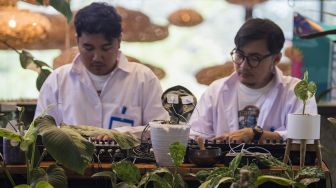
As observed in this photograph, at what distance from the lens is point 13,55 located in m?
4.19

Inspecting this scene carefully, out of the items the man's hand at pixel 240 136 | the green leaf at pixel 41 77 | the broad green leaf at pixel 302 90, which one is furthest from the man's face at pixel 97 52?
the broad green leaf at pixel 302 90

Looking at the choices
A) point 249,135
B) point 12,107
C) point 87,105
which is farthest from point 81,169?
point 12,107

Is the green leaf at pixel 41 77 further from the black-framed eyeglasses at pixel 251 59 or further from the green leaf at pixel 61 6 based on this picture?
the black-framed eyeglasses at pixel 251 59

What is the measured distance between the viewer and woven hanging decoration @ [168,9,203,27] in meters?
→ 4.28

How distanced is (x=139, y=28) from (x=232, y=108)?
1.40m

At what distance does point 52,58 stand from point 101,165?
2024mm

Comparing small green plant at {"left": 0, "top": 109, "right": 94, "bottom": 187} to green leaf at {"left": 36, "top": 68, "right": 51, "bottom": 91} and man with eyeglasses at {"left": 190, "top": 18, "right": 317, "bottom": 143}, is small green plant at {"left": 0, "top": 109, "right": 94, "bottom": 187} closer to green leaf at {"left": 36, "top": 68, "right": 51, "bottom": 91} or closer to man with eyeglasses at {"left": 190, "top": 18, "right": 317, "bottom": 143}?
man with eyeglasses at {"left": 190, "top": 18, "right": 317, "bottom": 143}

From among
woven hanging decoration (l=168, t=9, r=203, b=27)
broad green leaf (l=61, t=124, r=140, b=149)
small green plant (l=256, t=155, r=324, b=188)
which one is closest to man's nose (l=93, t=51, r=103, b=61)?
broad green leaf (l=61, t=124, r=140, b=149)

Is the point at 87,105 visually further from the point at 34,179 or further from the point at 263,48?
the point at 34,179

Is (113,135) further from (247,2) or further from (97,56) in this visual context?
(247,2)

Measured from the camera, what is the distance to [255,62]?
292cm

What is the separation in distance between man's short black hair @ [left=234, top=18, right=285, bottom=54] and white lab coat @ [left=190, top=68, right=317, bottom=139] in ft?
0.49

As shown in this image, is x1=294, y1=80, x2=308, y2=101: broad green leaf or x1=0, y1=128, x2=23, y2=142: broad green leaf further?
x1=294, y1=80, x2=308, y2=101: broad green leaf


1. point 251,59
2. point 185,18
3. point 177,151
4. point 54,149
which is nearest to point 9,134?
point 54,149
